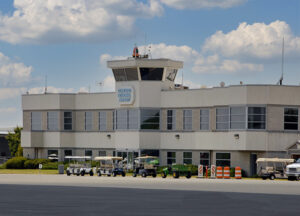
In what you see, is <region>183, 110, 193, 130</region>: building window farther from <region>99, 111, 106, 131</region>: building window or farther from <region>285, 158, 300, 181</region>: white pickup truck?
<region>285, 158, 300, 181</region>: white pickup truck

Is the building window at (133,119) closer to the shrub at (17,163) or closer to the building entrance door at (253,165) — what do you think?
the building entrance door at (253,165)

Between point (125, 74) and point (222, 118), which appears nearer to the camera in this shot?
point (222, 118)

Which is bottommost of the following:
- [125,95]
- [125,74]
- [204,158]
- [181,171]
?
[181,171]

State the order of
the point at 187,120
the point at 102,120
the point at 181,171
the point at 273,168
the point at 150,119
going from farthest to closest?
the point at 102,120
the point at 150,119
the point at 187,120
the point at 181,171
the point at 273,168

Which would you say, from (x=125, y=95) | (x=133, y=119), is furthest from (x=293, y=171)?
(x=125, y=95)

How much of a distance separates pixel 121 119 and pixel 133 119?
1.75 metres

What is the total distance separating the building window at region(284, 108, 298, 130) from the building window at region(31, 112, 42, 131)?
97.8 ft

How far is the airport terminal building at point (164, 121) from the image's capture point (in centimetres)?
5956

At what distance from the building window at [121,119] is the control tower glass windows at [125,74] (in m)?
3.35

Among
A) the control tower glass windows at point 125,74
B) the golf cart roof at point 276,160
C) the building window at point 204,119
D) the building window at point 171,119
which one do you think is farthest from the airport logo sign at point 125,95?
the golf cart roof at point 276,160

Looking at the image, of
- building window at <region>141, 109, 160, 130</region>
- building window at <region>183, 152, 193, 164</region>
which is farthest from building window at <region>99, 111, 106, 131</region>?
building window at <region>183, 152, 193, 164</region>

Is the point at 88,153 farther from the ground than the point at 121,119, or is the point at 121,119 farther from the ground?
the point at 121,119

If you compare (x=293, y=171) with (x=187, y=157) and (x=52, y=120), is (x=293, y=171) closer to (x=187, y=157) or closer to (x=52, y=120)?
(x=187, y=157)

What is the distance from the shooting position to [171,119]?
67.8m
